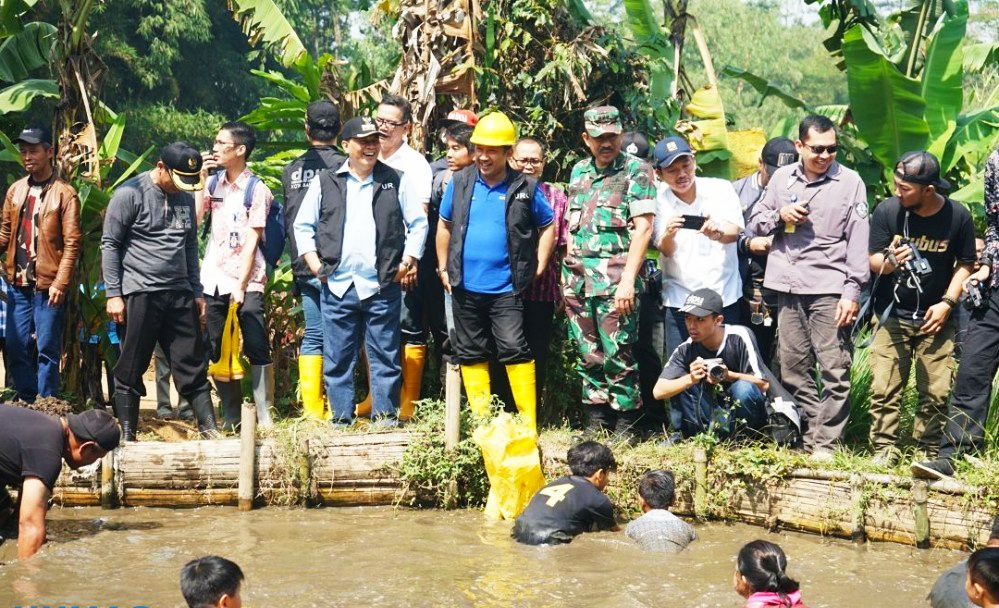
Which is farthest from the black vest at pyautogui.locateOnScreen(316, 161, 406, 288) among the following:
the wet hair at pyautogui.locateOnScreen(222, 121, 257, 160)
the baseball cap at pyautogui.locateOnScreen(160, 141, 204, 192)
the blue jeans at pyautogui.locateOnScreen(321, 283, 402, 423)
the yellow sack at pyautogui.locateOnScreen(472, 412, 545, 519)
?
the yellow sack at pyautogui.locateOnScreen(472, 412, 545, 519)

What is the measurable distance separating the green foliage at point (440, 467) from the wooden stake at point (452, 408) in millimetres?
55

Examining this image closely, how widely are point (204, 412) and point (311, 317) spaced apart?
3.72ft

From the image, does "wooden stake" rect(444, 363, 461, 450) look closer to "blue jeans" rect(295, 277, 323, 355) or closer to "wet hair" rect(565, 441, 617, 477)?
"wet hair" rect(565, 441, 617, 477)

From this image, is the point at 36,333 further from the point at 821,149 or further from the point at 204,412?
the point at 821,149

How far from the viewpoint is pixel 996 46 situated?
48.3ft

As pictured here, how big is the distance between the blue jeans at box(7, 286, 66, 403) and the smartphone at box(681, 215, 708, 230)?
4962 millimetres

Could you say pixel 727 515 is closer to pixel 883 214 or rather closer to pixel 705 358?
pixel 705 358

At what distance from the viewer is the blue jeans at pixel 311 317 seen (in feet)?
31.9

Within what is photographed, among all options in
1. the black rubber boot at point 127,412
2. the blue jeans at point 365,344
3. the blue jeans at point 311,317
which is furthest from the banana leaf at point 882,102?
the black rubber boot at point 127,412

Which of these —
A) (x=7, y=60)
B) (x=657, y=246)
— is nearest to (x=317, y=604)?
(x=657, y=246)

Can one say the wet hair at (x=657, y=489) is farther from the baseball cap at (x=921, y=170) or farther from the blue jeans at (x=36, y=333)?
→ the blue jeans at (x=36, y=333)

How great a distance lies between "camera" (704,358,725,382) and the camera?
8547 mm

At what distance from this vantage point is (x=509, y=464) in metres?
8.91

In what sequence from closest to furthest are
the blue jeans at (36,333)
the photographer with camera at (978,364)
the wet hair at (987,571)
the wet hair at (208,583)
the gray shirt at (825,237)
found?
the wet hair at (987,571), the wet hair at (208,583), the photographer with camera at (978,364), the gray shirt at (825,237), the blue jeans at (36,333)
